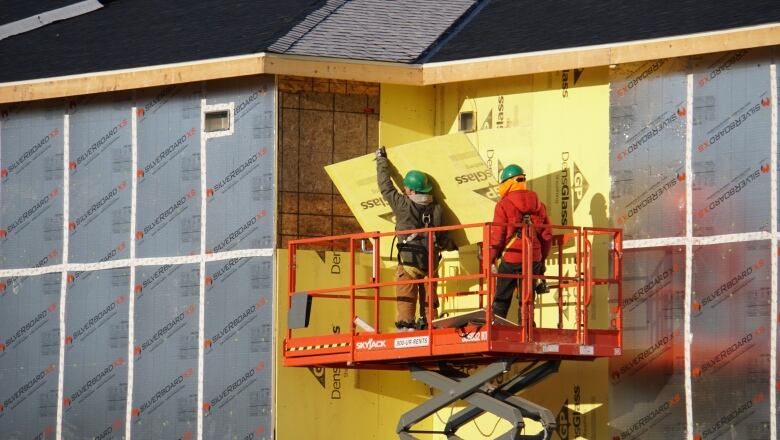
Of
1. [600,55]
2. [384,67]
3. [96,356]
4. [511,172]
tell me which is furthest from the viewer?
[96,356]

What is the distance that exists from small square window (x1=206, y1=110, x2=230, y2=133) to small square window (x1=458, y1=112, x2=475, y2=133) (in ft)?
10.0

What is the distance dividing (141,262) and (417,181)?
425 centimetres

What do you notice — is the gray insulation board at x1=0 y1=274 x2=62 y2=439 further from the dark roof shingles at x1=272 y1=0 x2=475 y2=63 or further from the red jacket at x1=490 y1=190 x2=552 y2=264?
the red jacket at x1=490 y1=190 x2=552 y2=264

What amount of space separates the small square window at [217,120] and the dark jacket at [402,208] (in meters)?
2.43

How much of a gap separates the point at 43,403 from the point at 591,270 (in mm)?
8140

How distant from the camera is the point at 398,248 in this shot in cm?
2012

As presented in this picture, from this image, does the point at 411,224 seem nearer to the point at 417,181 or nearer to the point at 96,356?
the point at 417,181

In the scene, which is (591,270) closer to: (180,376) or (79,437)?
(180,376)

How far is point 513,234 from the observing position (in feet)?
63.0

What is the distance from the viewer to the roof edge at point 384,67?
19.9 m

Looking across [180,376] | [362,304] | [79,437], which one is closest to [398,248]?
[362,304]

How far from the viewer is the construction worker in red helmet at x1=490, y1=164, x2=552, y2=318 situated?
62.8 feet

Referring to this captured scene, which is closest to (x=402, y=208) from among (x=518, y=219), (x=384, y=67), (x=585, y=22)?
(x=518, y=219)

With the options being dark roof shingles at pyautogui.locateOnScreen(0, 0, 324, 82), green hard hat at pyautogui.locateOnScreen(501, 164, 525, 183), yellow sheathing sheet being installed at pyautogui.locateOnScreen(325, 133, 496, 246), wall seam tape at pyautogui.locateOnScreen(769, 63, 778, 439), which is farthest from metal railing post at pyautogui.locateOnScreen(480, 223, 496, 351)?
dark roof shingles at pyautogui.locateOnScreen(0, 0, 324, 82)
